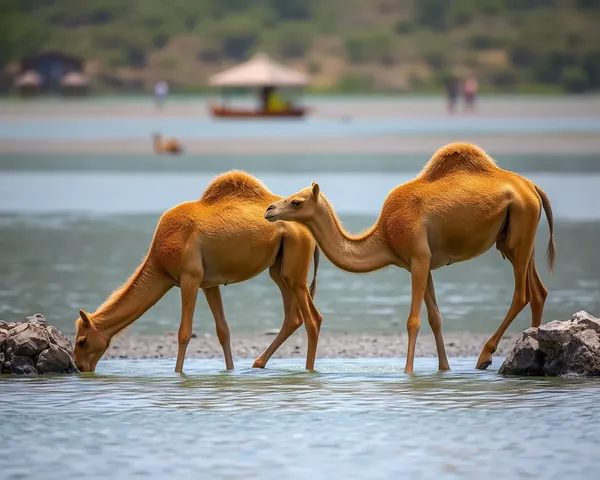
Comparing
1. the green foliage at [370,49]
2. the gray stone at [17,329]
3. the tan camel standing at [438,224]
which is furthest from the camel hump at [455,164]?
the green foliage at [370,49]

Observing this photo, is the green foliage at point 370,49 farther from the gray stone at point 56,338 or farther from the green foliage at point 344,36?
the gray stone at point 56,338

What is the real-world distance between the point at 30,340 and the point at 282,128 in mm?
69570

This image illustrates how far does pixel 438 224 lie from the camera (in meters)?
11.3

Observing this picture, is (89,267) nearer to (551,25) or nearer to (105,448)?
(105,448)

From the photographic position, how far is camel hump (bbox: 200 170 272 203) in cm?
1164

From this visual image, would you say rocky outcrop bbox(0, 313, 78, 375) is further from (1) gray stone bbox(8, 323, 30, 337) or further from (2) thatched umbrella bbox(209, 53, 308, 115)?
(2) thatched umbrella bbox(209, 53, 308, 115)

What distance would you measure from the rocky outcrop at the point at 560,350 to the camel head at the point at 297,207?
1813mm

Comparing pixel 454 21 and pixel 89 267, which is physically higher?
pixel 454 21

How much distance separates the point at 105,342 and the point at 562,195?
20.7m

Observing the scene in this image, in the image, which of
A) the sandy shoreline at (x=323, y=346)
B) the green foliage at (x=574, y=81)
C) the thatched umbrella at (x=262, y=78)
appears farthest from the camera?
the green foliage at (x=574, y=81)

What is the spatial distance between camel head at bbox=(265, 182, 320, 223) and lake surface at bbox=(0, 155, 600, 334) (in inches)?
134

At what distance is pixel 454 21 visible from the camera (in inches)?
7042

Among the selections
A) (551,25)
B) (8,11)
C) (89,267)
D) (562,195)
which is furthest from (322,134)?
(8,11)

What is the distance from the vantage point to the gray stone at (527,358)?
1125cm
